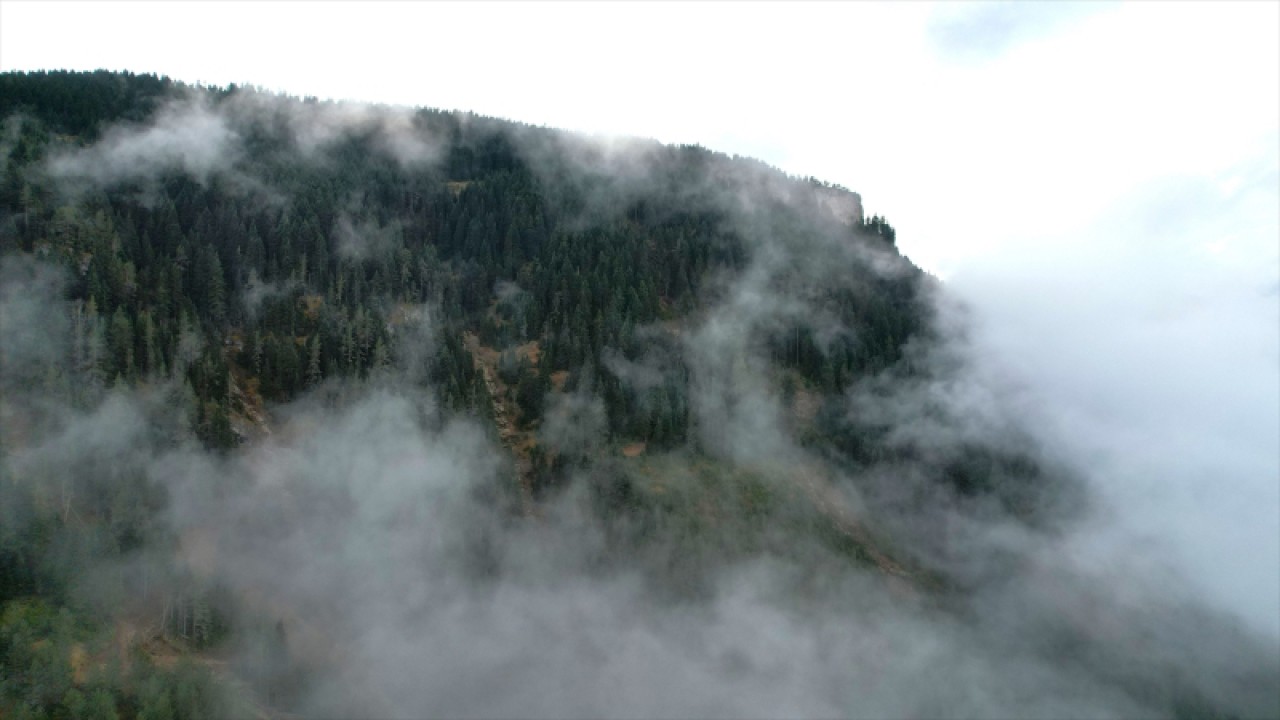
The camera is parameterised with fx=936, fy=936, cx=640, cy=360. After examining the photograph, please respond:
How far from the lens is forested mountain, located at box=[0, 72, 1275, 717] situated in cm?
8556

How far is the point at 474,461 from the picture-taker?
11400cm

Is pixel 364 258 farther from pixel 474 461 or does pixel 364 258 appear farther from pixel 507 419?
pixel 474 461

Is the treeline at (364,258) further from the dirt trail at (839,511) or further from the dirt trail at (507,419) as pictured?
the dirt trail at (839,511)

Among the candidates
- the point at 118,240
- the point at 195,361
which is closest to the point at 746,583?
the point at 195,361

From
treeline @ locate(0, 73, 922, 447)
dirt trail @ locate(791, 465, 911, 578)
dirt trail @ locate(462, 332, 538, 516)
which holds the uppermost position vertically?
treeline @ locate(0, 73, 922, 447)

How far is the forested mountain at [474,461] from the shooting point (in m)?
85.6

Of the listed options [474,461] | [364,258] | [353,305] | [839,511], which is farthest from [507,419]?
[839,511]

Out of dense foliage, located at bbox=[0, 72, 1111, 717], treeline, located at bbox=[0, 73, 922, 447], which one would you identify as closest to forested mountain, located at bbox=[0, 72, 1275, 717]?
dense foliage, located at bbox=[0, 72, 1111, 717]

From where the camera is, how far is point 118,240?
4680 inches

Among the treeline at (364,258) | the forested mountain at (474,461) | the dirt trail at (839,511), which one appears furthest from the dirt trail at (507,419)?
the dirt trail at (839,511)

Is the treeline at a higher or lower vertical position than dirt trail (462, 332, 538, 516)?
higher

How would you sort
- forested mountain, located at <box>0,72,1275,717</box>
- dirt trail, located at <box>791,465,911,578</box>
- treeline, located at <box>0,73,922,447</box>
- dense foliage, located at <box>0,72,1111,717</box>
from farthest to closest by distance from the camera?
dirt trail, located at <box>791,465,911,578</box> → treeline, located at <box>0,73,922,447</box> → forested mountain, located at <box>0,72,1275,717</box> → dense foliage, located at <box>0,72,1111,717</box>

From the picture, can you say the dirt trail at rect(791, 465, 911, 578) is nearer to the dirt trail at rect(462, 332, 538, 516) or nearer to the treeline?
the treeline

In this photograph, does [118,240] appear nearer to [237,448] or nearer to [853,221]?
[237,448]
